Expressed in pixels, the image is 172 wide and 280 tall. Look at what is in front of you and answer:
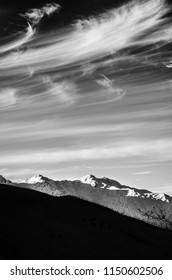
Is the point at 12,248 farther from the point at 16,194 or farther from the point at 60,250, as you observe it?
the point at 16,194

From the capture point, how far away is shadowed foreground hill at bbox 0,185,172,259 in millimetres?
27344

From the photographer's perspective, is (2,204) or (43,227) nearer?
(43,227)

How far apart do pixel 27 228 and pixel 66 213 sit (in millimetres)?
8150

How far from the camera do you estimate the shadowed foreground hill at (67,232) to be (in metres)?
27.3

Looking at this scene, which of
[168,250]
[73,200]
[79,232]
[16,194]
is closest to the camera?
[79,232]

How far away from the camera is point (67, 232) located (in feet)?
105

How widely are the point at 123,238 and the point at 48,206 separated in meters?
7.92

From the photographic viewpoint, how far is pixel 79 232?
1299 inches

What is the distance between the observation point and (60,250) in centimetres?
2780

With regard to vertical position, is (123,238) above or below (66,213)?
below

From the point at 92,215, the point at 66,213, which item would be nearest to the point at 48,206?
the point at 66,213
